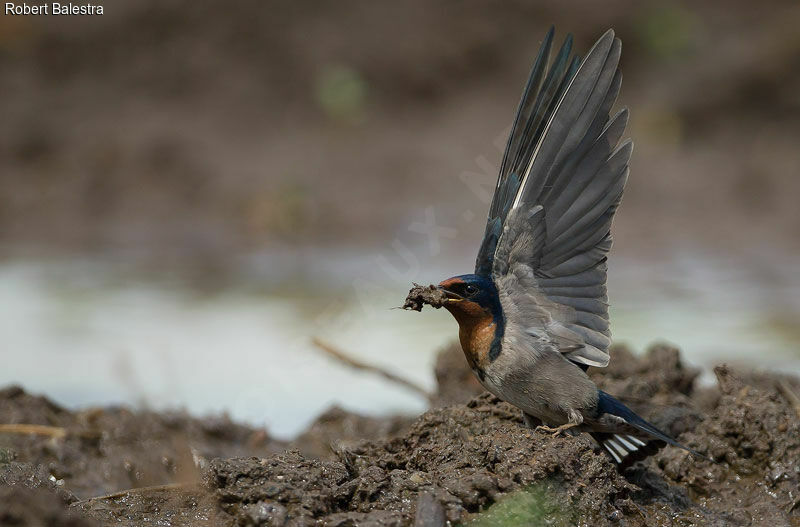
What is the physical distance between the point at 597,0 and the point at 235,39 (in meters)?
5.47

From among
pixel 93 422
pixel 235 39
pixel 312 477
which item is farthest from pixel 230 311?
pixel 235 39

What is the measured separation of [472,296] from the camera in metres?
3.44

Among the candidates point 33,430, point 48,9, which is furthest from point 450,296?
point 48,9

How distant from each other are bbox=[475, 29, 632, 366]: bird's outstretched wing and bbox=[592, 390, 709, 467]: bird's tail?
21 cm

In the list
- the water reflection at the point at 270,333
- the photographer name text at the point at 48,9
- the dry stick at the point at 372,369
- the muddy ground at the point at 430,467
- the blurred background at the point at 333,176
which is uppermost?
the photographer name text at the point at 48,9

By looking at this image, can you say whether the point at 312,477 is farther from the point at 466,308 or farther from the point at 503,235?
the point at 503,235

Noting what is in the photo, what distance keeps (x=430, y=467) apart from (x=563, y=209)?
1.01 metres

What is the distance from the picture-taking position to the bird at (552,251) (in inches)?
136

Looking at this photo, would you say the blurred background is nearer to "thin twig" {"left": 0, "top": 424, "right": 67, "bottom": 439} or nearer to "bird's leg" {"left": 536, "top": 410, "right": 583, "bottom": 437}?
"thin twig" {"left": 0, "top": 424, "right": 67, "bottom": 439}

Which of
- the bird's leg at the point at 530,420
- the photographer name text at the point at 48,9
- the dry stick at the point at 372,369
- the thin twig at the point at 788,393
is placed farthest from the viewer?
the photographer name text at the point at 48,9

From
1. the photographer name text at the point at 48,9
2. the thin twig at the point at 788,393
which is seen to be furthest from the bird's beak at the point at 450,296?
the photographer name text at the point at 48,9

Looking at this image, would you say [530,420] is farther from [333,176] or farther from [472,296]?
[333,176]

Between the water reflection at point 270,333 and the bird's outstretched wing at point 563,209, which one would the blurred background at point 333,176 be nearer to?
the water reflection at point 270,333

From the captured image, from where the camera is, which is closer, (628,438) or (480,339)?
(480,339)
